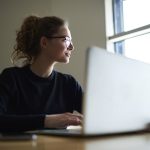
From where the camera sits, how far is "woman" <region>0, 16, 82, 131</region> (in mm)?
1399

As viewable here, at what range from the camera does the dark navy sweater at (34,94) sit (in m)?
1.38

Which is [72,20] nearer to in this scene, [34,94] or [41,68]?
[41,68]

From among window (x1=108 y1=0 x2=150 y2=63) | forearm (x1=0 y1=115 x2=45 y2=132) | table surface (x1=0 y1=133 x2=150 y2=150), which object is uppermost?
window (x1=108 y1=0 x2=150 y2=63)

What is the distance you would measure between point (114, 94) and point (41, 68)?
0.80m

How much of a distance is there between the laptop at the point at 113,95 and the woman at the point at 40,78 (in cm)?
42

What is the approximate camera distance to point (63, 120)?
1.00 m

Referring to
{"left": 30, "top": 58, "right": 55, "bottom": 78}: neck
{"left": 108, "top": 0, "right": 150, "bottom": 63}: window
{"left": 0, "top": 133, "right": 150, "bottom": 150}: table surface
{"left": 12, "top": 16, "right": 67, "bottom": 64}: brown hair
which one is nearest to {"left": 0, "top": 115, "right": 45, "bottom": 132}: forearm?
{"left": 0, "top": 133, "right": 150, "bottom": 150}: table surface

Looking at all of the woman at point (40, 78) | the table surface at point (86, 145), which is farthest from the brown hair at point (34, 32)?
the table surface at point (86, 145)

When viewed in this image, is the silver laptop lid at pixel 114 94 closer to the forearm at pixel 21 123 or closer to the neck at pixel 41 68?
the forearm at pixel 21 123

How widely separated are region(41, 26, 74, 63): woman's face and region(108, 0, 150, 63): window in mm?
1237

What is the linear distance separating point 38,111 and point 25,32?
480 mm

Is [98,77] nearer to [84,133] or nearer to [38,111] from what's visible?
[84,133]

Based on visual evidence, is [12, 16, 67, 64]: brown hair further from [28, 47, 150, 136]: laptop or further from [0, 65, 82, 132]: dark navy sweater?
[28, 47, 150, 136]: laptop

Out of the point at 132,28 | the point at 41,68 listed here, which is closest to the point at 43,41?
the point at 41,68
